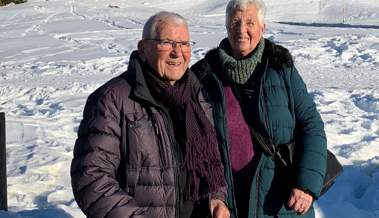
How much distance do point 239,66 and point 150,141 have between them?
83cm

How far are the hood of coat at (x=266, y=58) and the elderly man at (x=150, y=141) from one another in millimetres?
401

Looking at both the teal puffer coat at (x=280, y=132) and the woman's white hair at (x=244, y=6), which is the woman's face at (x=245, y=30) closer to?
the woman's white hair at (x=244, y=6)

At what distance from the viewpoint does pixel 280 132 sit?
266cm

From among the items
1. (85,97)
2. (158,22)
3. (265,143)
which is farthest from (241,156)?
(85,97)

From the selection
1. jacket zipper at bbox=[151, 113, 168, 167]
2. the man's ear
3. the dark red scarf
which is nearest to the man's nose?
the dark red scarf

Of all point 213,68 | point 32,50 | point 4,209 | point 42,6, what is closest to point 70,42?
point 32,50

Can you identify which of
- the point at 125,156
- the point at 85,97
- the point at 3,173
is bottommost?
the point at 85,97

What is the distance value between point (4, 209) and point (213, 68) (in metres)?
2.17

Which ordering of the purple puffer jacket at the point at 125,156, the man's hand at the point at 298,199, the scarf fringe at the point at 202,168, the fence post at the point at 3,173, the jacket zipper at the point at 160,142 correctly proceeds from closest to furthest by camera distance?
1. the purple puffer jacket at the point at 125,156
2. the jacket zipper at the point at 160,142
3. the scarf fringe at the point at 202,168
4. the man's hand at the point at 298,199
5. the fence post at the point at 3,173

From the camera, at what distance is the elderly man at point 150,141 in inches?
79.3

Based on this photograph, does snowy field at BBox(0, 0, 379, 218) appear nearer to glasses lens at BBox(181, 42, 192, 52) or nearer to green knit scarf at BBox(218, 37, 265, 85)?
green knit scarf at BBox(218, 37, 265, 85)

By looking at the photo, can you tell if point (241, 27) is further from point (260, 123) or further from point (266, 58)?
point (260, 123)

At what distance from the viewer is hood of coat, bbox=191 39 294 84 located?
2.73 meters

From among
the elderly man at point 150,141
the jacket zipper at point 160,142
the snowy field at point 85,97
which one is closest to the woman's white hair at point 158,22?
the elderly man at point 150,141
